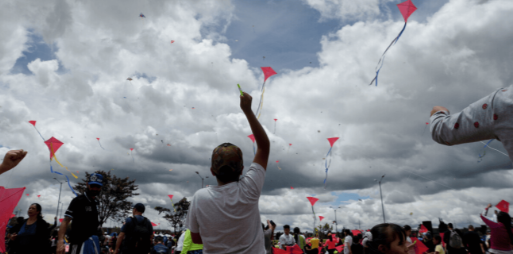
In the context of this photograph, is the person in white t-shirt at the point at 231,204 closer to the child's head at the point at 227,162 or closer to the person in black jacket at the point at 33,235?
the child's head at the point at 227,162

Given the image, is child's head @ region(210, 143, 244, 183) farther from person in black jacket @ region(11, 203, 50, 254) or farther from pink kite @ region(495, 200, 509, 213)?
pink kite @ region(495, 200, 509, 213)

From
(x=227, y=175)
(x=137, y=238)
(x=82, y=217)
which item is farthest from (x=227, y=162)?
(x=137, y=238)

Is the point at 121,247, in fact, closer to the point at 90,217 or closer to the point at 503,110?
the point at 90,217

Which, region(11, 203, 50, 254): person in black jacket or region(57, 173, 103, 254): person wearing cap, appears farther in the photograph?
region(11, 203, 50, 254): person in black jacket

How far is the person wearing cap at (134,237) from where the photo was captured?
5273mm

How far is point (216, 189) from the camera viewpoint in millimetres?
1946

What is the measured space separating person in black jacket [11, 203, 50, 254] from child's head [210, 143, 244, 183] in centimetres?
500

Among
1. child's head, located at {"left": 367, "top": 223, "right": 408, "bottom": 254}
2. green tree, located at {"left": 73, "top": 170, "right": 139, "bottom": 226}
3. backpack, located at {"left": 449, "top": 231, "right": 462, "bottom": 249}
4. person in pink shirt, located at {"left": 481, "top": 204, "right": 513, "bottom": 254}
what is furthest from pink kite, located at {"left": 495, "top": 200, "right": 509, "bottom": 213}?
green tree, located at {"left": 73, "top": 170, "right": 139, "bottom": 226}

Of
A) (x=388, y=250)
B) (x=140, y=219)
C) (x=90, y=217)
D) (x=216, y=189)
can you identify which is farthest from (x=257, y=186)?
(x=140, y=219)

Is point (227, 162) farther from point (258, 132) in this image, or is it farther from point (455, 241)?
point (455, 241)

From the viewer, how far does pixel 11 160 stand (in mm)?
1952

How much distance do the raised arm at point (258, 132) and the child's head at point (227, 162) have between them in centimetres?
14

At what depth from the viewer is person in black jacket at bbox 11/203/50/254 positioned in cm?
502

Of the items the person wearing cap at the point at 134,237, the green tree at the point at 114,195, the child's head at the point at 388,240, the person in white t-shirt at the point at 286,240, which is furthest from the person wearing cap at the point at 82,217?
the green tree at the point at 114,195
